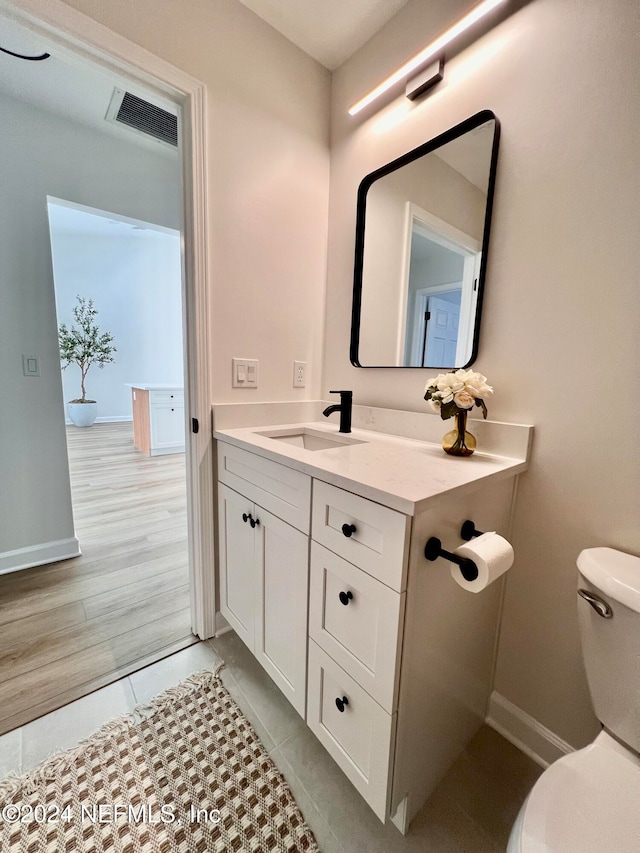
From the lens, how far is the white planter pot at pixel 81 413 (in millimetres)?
5734

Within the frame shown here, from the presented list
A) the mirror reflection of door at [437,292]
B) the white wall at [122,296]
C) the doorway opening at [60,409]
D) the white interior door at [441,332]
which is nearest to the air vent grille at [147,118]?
the doorway opening at [60,409]

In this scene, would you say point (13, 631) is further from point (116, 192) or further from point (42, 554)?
point (116, 192)

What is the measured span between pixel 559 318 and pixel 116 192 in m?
2.53

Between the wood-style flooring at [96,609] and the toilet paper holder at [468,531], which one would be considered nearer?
the toilet paper holder at [468,531]

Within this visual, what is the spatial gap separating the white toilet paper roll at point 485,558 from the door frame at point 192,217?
105 cm

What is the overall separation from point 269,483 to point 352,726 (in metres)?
0.68

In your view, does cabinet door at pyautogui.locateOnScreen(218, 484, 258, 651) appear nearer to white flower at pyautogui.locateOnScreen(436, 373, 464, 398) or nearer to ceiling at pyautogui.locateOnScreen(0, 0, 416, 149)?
white flower at pyautogui.locateOnScreen(436, 373, 464, 398)

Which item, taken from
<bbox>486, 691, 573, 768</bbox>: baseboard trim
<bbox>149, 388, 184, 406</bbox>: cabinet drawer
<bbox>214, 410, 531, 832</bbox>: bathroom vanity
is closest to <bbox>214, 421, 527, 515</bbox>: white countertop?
<bbox>214, 410, 531, 832</bbox>: bathroom vanity

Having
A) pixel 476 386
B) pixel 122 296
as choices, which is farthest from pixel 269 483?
pixel 122 296

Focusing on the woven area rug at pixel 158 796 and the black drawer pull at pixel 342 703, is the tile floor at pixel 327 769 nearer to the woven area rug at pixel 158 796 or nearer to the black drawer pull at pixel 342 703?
the woven area rug at pixel 158 796

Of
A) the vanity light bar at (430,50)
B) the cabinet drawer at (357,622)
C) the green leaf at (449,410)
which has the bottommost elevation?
the cabinet drawer at (357,622)

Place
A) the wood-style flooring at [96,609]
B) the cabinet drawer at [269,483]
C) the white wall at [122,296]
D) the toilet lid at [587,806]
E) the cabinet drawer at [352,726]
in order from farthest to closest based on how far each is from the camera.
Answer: the white wall at [122,296], the wood-style flooring at [96,609], the cabinet drawer at [269,483], the cabinet drawer at [352,726], the toilet lid at [587,806]

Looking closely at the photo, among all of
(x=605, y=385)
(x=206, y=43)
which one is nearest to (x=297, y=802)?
(x=605, y=385)

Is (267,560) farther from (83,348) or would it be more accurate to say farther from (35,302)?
(83,348)
